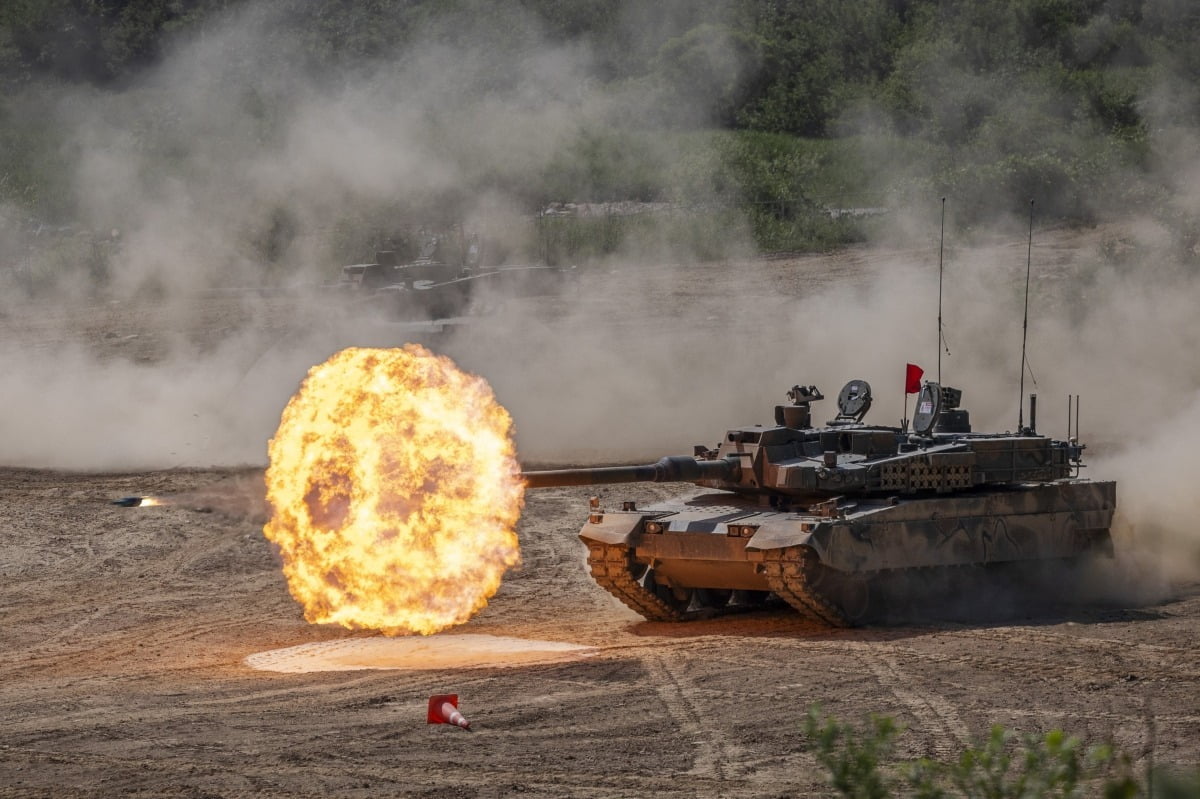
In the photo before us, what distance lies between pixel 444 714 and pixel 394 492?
366 cm

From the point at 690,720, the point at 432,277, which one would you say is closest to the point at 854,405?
the point at 690,720

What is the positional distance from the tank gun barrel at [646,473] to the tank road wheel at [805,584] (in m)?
1.17

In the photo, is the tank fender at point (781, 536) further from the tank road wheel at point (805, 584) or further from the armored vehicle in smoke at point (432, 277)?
the armored vehicle in smoke at point (432, 277)

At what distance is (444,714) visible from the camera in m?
11.6

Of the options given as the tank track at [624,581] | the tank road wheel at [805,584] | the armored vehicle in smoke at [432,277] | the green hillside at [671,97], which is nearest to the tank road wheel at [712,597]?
the tank track at [624,581]

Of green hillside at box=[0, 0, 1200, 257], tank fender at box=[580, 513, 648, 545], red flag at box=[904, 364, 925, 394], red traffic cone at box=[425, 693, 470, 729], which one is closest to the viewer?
red traffic cone at box=[425, 693, 470, 729]

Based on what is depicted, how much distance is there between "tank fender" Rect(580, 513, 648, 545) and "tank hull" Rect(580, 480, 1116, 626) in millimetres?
12

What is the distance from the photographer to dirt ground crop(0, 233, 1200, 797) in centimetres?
1043

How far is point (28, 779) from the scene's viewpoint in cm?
1030

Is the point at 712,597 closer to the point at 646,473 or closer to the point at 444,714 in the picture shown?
the point at 646,473

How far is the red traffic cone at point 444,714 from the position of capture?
11.6 meters

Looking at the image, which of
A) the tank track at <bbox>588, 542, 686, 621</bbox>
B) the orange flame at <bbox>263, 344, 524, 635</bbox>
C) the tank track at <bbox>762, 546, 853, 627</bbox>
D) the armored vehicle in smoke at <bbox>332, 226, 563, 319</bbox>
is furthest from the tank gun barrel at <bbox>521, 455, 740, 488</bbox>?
the armored vehicle in smoke at <bbox>332, 226, 563, 319</bbox>

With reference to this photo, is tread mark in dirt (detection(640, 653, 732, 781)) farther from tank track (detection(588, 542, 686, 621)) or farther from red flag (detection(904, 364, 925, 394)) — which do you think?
red flag (detection(904, 364, 925, 394))

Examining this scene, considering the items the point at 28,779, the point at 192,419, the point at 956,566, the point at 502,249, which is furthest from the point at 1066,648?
the point at 502,249
